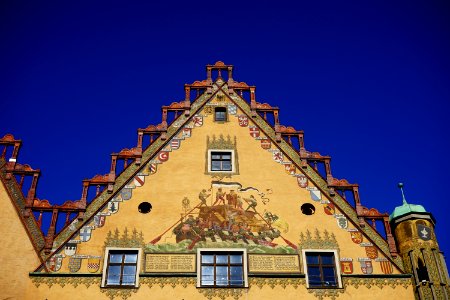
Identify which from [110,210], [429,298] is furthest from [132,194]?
[429,298]

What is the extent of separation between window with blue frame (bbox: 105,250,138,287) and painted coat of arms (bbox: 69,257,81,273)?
59cm

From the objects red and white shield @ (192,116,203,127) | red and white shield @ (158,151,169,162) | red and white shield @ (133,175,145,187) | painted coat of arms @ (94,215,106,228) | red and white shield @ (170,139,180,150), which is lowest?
painted coat of arms @ (94,215,106,228)

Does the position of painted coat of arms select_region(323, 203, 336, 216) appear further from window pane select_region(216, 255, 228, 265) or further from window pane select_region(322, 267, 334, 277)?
window pane select_region(216, 255, 228, 265)

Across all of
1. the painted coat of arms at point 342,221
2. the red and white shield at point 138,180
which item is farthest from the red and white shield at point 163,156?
the painted coat of arms at point 342,221

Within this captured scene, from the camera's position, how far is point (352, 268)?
1370 centimetres

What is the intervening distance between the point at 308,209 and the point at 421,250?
257 centimetres

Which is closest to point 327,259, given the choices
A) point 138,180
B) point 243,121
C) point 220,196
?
point 220,196

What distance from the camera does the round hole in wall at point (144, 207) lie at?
1428cm

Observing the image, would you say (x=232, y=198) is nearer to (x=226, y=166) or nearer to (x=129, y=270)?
(x=226, y=166)

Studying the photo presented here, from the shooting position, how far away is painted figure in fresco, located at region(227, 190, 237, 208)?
14.5 metres

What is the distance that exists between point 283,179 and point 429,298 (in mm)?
4103

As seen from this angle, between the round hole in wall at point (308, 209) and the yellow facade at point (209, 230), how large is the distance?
0.35 ft

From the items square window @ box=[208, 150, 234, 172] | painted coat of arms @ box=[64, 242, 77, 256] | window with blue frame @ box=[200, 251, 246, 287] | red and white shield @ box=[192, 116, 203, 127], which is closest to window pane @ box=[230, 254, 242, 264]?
window with blue frame @ box=[200, 251, 246, 287]

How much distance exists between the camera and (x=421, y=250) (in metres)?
13.8
